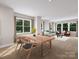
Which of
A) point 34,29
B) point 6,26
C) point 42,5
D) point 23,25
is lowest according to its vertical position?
point 34,29

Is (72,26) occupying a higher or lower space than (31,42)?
higher

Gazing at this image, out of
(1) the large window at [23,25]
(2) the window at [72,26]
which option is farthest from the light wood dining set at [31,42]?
(2) the window at [72,26]

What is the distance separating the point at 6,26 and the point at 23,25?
2883mm

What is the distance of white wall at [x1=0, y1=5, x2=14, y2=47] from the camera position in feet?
15.7

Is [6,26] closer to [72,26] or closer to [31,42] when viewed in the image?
[31,42]

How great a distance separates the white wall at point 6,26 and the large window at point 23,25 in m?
1.95

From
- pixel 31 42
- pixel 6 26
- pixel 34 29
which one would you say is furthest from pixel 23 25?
pixel 31 42

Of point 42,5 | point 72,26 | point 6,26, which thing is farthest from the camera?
point 72,26

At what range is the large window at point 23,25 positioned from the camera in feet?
24.2

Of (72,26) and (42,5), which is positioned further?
(72,26)

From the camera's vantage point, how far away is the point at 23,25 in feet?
25.8

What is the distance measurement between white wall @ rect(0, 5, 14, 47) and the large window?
1951 mm

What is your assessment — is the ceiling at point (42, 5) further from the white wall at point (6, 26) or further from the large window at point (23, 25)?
the large window at point (23, 25)

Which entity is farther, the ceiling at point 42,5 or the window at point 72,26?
the window at point 72,26
